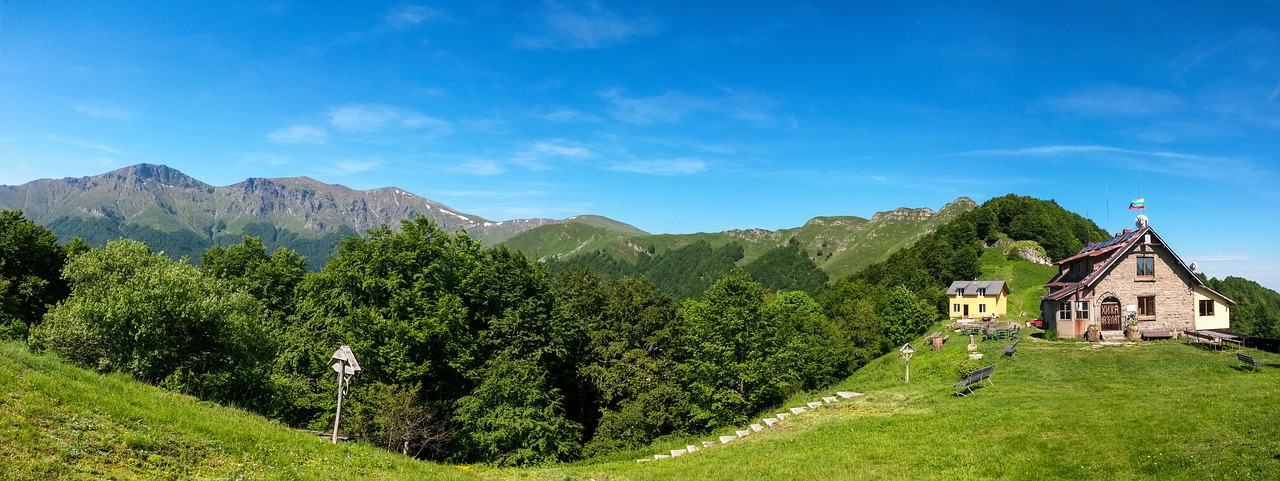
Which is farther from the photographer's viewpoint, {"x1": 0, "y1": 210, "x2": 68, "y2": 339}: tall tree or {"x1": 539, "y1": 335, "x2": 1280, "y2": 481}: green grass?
{"x1": 0, "y1": 210, "x2": 68, "y2": 339}: tall tree

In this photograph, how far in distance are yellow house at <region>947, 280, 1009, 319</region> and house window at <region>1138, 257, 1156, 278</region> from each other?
145 feet

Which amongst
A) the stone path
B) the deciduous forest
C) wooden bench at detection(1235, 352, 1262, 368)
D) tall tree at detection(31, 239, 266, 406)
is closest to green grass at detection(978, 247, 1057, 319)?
the deciduous forest

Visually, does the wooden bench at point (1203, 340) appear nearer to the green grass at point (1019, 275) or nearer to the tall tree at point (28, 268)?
the green grass at point (1019, 275)

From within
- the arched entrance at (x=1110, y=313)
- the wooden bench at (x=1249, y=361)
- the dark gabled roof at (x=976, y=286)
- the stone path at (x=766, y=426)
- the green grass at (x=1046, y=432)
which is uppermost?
the dark gabled roof at (x=976, y=286)

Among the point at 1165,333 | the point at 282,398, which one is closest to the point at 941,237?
the point at 1165,333

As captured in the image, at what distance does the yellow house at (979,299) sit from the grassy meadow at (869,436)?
58593 mm

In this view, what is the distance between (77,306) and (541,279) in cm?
2712

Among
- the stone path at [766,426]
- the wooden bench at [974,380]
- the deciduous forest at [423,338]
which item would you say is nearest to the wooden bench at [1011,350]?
the wooden bench at [974,380]

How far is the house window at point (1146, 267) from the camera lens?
47250mm

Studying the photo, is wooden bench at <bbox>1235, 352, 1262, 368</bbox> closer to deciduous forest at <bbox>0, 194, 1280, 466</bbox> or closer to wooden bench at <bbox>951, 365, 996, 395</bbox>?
wooden bench at <bbox>951, 365, 996, 395</bbox>

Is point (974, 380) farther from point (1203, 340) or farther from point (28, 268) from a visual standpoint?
point (28, 268)

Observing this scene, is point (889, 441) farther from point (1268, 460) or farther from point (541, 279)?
point (541, 279)

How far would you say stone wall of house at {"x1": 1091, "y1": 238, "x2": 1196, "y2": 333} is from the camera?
47.1 m

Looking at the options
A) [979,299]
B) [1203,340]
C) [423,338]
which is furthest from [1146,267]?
[423,338]
